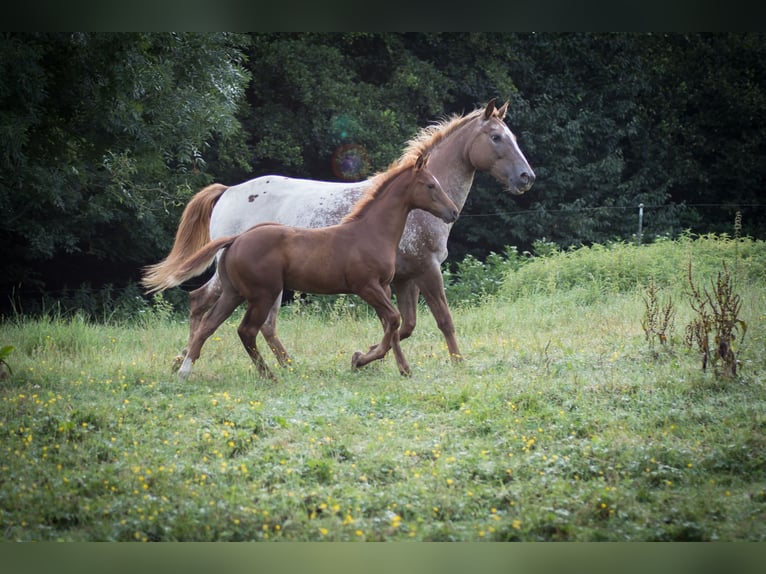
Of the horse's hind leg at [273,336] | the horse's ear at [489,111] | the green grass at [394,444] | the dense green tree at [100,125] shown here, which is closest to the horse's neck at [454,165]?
the horse's ear at [489,111]

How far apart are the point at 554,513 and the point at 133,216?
961 cm

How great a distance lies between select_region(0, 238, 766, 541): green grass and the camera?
14.9 ft

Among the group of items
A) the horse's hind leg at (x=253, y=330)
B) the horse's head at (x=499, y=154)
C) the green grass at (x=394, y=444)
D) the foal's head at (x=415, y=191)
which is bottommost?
the green grass at (x=394, y=444)

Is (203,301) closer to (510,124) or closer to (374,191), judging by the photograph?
(374,191)

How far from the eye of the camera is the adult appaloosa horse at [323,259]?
6.72 metres

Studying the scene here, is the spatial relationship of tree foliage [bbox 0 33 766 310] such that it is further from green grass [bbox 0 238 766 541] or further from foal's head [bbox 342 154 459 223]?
green grass [bbox 0 238 766 541]

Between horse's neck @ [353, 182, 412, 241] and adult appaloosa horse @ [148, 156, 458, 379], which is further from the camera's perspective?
horse's neck @ [353, 182, 412, 241]

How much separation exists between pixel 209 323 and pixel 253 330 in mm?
360

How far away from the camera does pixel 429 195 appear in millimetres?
6871

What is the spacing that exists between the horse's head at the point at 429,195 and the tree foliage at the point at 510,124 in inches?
175

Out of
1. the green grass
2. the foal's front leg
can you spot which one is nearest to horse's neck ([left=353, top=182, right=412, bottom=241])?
the foal's front leg

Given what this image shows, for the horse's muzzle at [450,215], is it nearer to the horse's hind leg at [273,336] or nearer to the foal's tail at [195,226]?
the horse's hind leg at [273,336]

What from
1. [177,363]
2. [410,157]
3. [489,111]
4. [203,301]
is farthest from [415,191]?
[177,363]

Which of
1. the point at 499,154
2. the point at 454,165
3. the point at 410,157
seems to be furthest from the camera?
the point at 454,165
